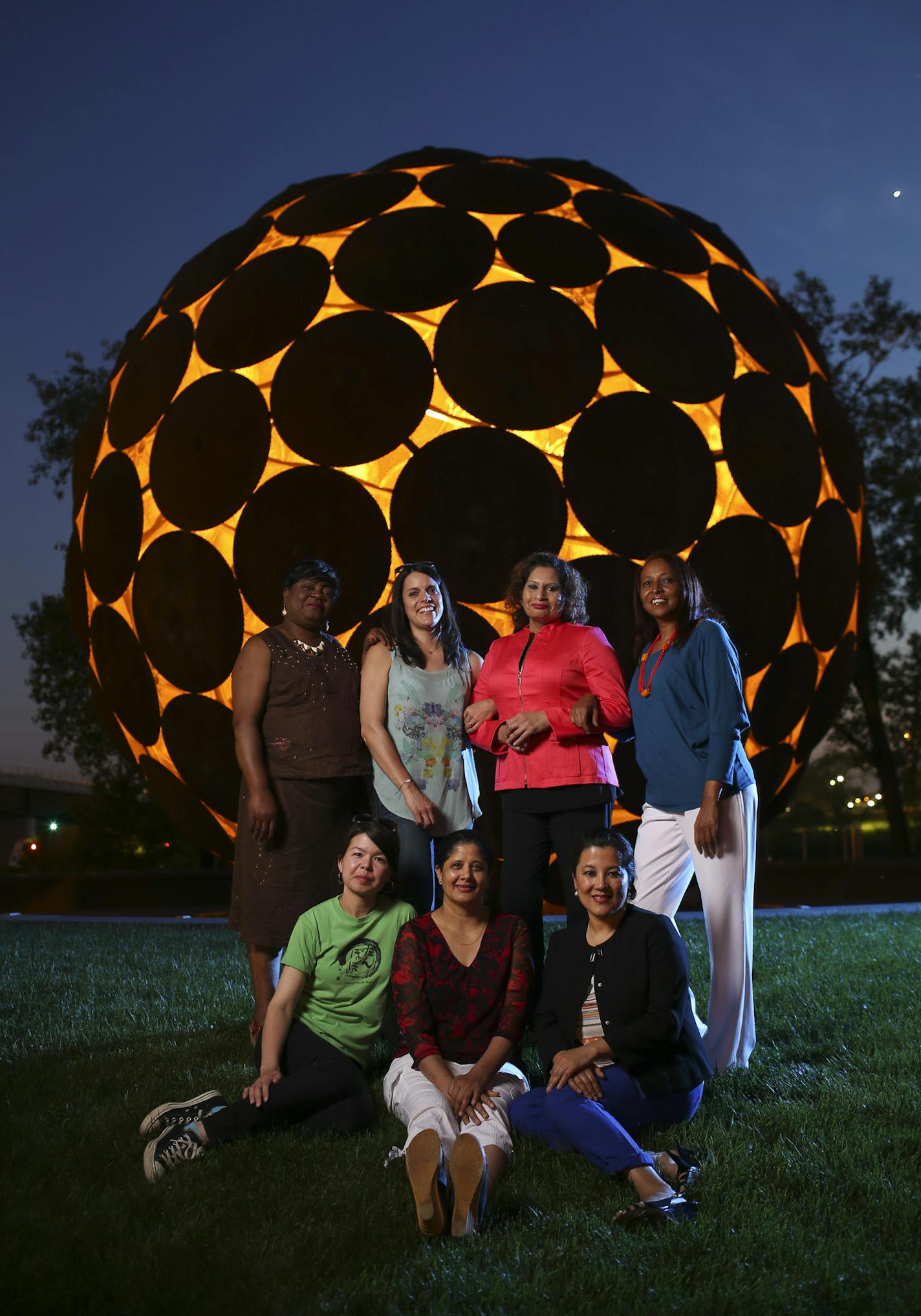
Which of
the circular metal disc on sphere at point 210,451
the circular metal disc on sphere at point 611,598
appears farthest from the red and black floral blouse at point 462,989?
the circular metal disc on sphere at point 210,451

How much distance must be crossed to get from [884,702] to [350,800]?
47.5 ft

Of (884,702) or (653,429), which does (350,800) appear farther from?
(884,702)

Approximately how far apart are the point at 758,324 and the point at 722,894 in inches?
162

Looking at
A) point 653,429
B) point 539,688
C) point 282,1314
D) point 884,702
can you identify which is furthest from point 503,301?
point 884,702

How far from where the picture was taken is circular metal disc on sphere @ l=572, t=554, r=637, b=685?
18.4 feet

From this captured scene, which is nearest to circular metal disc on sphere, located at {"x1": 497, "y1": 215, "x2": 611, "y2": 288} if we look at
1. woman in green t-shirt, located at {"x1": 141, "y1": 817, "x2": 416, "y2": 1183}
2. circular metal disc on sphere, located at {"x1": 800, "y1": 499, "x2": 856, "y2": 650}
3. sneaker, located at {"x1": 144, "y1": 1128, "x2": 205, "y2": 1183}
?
circular metal disc on sphere, located at {"x1": 800, "y1": 499, "x2": 856, "y2": 650}

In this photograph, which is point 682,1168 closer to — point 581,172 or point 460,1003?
point 460,1003

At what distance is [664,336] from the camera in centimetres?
602

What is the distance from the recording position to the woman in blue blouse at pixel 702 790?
11.7ft

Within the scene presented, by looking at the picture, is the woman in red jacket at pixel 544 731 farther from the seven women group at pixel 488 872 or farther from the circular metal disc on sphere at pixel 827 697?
the circular metal disc on sphere at pixel 827 697

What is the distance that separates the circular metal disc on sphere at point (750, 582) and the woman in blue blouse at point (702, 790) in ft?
7.27

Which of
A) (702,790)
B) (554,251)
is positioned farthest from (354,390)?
(702,790)

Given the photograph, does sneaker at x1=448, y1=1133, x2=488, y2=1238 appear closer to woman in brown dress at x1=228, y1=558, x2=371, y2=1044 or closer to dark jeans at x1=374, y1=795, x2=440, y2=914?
dark jeans at x1=374, y1=795, x2=440, y2=914

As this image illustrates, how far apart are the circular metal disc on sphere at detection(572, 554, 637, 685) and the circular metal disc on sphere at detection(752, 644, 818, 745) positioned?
1120 mm
